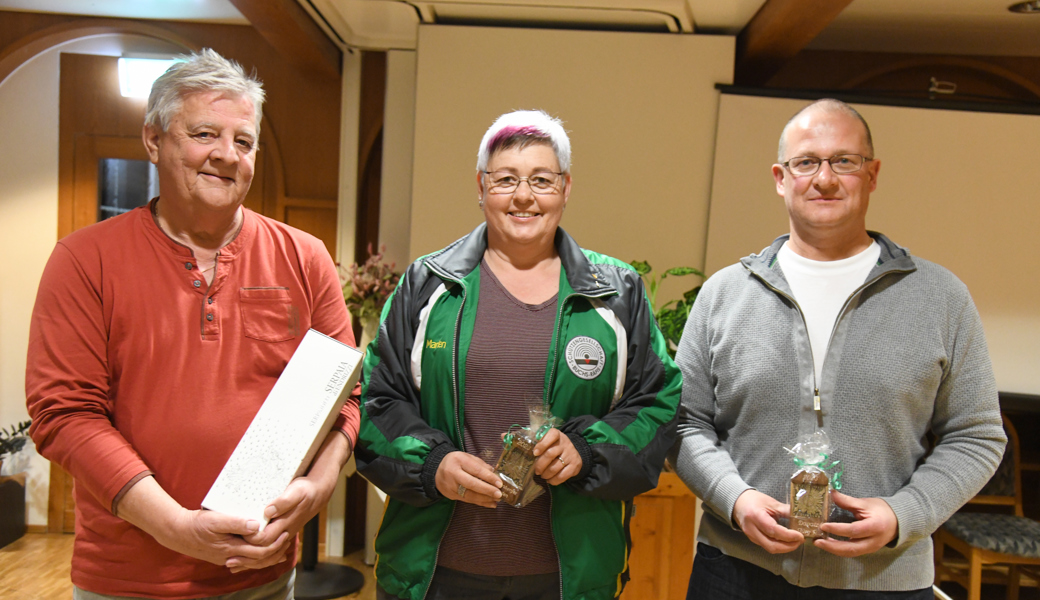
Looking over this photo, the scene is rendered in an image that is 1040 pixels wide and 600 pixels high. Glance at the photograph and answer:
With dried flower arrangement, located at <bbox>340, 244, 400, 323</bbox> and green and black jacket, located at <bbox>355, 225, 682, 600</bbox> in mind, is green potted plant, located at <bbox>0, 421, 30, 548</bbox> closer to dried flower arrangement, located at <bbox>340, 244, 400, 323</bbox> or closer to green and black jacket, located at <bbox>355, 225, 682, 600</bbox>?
dried flower arrangement, located at <bbox>340, 244, 400, 323</bbox>

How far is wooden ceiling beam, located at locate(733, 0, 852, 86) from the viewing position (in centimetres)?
296

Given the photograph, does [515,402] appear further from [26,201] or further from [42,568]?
[26,201]

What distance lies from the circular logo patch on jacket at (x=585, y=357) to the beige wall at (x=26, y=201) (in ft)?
13.0

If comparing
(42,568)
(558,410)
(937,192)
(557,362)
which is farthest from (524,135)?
(42,568)

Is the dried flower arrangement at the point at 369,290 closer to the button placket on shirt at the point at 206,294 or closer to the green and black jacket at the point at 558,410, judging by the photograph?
the green and black jacket at the point at 558,410

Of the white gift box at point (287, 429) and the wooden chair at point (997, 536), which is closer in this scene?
the white gift box at point (287, 429)

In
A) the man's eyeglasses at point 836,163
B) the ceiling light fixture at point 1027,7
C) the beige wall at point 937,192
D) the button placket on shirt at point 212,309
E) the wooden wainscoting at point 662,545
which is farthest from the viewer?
the beige wall at point 937,192

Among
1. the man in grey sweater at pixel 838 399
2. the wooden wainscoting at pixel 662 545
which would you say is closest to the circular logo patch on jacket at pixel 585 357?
the man in grey sweater at pixel 838 399

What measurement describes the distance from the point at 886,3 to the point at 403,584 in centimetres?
344

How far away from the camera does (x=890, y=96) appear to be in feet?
11.9

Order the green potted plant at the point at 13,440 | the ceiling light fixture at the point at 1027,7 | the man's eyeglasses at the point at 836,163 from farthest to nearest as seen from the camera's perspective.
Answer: the green potted plant at the point at 13,440, the ceiling light fixture at the point at 1027,7, the man's eyeglasses at the point at 836,163

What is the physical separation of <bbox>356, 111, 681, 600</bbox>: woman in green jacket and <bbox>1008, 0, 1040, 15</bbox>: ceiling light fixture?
2.96 metres

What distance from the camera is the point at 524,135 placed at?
1616 mm

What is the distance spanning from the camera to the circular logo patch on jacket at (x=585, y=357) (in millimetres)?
1564
